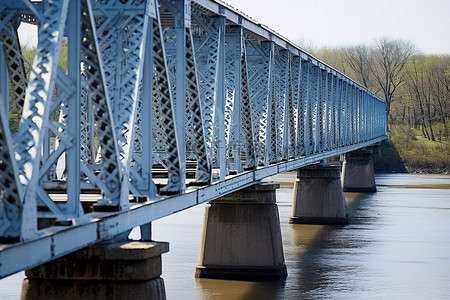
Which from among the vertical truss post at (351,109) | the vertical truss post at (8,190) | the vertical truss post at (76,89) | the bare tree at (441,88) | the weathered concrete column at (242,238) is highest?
the bare tree at (441,88)

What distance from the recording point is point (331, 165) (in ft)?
167

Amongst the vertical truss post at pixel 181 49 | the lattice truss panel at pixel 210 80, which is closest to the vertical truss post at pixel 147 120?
the vertical truss post at pixel 181 49

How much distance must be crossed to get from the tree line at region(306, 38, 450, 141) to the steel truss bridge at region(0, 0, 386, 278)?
11112 centimetres

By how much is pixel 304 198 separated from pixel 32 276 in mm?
36370

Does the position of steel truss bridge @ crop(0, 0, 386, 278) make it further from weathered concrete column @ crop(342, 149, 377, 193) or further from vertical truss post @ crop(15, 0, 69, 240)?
weathered concrete column @ crop(342, 149, 377, 193)

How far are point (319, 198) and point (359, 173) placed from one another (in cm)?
2979

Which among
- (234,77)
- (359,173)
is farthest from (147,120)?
(359,173)

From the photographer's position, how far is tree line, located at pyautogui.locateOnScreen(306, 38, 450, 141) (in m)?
135

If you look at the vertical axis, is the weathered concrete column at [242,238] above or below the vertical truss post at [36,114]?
below

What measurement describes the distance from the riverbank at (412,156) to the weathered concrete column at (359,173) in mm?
24604

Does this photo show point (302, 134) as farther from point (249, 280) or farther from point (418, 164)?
point (418, 164)

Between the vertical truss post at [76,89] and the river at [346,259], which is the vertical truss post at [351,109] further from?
the vertical truss post at [76,89]

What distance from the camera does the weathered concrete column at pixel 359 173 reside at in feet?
257

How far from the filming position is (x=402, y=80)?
134250mm
